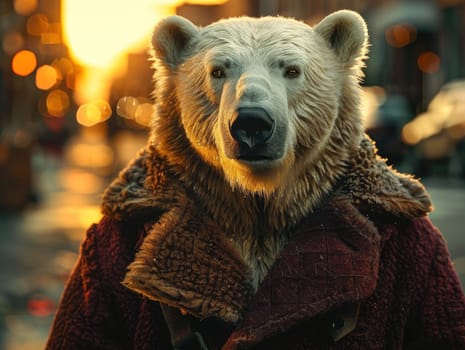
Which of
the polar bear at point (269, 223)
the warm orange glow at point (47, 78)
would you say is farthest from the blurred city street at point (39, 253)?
the warm orange glow at point (47, 78)

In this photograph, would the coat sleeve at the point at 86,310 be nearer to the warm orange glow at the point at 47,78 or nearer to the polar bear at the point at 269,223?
the polar bear at the point at 269,223

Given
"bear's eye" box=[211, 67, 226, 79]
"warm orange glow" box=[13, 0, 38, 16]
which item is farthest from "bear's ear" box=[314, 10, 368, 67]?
"warm orange glow" box=[13, 0, 38, 16]

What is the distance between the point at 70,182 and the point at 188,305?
2121 cm

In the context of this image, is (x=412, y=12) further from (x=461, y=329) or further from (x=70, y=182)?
(x=461, y=329)

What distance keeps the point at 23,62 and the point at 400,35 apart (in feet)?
75.0

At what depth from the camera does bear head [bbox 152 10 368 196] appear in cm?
249

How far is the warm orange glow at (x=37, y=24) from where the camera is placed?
1094 inches

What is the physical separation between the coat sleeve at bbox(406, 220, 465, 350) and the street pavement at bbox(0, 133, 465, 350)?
16.9ft

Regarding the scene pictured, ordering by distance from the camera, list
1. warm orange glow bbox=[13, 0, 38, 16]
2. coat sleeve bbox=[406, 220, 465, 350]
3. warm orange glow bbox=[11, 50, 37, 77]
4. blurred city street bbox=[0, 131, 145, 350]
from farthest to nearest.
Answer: warm orange glow bbox=[13, 0, 38, 16]
warm orange glow bbox=[11, 50, 37, 77]
blurred city street bbox=[0, 131, 145, 350]
coat sleeve bbox=[406, 220, 465, 350]

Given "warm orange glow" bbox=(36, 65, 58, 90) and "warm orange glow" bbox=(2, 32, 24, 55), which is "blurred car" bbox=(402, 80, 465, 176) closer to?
"warm orange glow" bbox=(2, 32, 24, 55)

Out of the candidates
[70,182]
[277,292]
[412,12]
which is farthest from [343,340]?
[412,12]

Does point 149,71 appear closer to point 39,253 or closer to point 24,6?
point 24,6

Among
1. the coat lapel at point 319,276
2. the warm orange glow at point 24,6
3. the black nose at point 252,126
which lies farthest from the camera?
the warm orange glow at point 24,6

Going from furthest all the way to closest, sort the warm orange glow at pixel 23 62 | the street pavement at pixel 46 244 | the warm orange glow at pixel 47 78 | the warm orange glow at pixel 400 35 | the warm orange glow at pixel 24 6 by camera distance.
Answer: the warm orange glow at pixel 47 78
the warm orange glow at pixel 400 35
the warm orange glow at pixel 24 6
the warm orange glow at pixel 23 62
the street pavement at pixel 46 244
